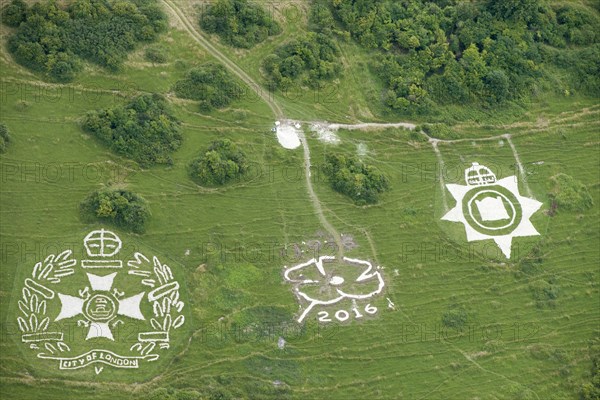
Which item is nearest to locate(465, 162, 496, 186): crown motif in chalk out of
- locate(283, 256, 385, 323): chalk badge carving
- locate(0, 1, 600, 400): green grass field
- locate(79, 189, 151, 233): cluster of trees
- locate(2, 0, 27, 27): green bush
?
locate(0, 1, 600, 400): green grass field

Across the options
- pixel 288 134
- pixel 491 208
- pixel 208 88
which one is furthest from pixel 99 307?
pixel 491 208

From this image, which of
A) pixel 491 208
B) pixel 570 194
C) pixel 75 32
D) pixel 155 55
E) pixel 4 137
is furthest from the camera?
pixel 570 194

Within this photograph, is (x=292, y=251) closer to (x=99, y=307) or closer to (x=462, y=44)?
(x=99, y=307)

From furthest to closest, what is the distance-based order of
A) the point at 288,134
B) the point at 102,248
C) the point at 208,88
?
the point at 288,134 → the point at 208,88 → the point at 102,248

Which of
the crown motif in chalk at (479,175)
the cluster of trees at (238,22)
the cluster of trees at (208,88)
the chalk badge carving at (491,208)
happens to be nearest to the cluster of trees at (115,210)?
the cluster of trees at (208,88)

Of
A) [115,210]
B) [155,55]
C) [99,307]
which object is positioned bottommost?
[99,307]

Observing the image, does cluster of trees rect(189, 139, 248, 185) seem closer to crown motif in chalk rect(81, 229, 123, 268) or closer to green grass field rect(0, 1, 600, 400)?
green grass field rect(0, 1, 600, 400)

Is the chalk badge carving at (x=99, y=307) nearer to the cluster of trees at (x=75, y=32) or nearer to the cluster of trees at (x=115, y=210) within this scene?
the cluster of trees at (x=115, y=210)

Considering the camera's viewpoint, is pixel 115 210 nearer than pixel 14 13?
Yes

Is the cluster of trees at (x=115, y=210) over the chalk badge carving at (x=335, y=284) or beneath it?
over
